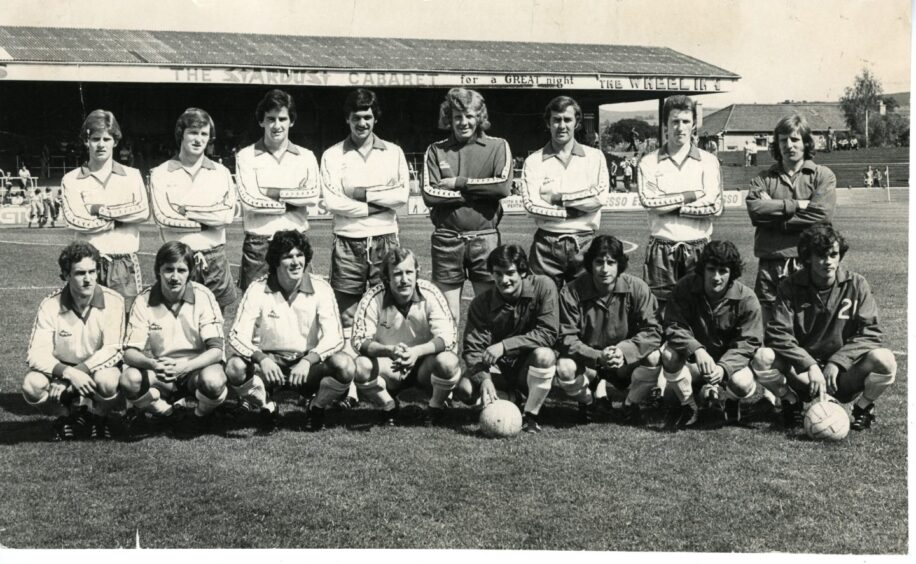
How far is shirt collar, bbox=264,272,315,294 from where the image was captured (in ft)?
15.9

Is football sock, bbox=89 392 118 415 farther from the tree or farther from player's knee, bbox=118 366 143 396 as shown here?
the tree

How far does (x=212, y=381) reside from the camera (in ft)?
15.0

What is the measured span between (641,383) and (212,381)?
2.19m

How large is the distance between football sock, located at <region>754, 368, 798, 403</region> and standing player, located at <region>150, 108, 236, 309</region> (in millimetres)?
2919

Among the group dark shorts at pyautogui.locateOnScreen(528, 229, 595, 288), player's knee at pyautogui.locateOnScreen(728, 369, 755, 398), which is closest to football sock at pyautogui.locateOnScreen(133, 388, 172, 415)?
dark shorts at pyautogui.locateOnScreen(528, 229, 595, 288)

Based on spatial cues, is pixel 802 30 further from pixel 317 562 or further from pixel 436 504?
pixel 317 562

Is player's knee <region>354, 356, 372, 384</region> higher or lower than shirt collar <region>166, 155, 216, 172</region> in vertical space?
lower

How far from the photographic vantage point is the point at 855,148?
138 ft

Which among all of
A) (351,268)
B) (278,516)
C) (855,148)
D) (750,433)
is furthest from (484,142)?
(855,148)

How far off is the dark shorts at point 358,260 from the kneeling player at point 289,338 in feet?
1.37

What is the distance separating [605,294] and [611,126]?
46985mm

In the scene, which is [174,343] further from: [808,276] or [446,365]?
[808,276]

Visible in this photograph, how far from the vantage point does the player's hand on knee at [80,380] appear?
14.8ft

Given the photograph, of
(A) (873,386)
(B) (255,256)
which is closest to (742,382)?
(A) (873,386)
